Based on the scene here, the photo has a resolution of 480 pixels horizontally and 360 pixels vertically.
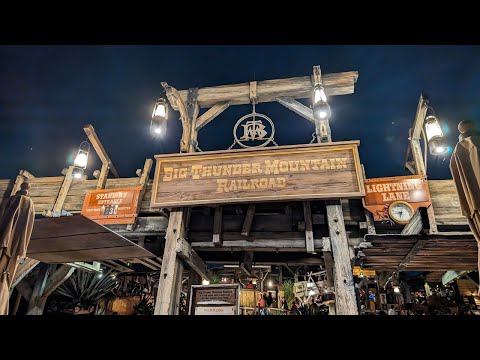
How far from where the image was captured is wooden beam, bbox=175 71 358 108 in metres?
7.67

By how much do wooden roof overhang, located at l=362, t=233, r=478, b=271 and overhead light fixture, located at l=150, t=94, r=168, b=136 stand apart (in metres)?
5.27

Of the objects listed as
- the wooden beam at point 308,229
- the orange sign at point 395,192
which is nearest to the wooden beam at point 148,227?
the wooden beam at point 308,229

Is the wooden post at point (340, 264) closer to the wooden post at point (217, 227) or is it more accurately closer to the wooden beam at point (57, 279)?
the wooden post at point (217, 227)

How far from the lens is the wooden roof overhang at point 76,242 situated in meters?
6.19

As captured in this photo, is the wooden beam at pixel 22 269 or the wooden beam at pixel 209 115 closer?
the wooden beam at pixel 209 115

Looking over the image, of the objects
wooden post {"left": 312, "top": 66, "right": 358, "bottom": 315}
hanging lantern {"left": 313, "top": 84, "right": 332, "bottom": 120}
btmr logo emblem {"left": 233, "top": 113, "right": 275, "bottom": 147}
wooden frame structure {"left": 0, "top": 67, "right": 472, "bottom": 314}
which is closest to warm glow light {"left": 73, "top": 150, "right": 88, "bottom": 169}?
wooden frame structure {"left": 0, "top": 67, "right": 472, "bottom": 314}

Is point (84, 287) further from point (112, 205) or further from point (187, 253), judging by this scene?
point (187, 253)

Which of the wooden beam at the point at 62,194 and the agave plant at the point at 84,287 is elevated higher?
the wooden beam at the point at 62,194

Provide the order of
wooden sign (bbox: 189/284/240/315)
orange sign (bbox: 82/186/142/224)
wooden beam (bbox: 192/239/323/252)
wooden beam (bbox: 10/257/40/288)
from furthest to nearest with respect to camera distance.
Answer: wooden beam (bbox: 10/257/40/288), orange sign (bbox: 82/186/142/224), wooden beam (bbox: 192/239/323/252), wooden sign (bbox: 189/284/240/315)

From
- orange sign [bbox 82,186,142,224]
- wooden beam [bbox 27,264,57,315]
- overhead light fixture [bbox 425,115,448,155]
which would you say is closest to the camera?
overhead light fixture [bbox 425,115,448,155]

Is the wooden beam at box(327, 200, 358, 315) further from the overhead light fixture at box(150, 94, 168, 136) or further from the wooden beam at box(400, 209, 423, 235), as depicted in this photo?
the overhead light fixture at box(150, 94, 168, 136)

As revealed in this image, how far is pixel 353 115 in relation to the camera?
171ft

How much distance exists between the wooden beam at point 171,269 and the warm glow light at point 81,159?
14.3 feet
